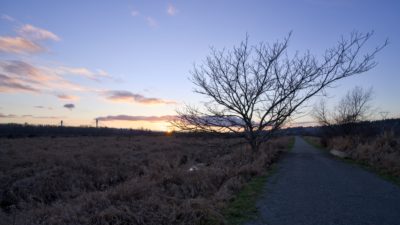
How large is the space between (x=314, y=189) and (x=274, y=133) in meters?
8.53

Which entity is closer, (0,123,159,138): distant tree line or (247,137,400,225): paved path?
(247,137,400,225): paved path

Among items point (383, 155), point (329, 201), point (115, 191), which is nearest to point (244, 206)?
point (329, 201)

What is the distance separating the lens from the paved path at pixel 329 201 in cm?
605

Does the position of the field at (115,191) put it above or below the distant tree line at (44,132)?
below

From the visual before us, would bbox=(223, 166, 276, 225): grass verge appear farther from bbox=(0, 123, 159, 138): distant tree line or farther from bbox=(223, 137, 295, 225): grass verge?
bbox=(0, 123, 159, 138): distant tree line

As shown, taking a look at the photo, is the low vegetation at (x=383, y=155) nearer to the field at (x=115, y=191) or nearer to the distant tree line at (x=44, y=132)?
the field at (x=115, y=191)

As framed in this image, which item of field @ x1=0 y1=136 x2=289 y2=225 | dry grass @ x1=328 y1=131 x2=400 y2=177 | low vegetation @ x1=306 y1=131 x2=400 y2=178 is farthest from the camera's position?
dry grass @ x1=328 y1=131 x2=400 y2=177

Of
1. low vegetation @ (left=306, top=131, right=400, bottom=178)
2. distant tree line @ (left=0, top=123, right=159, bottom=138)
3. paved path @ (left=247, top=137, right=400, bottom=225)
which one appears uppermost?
distant tree line @ (left=0, top=123, right=159, bottom=138)

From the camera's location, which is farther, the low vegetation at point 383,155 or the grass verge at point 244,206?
the low vegetation at point 383,155

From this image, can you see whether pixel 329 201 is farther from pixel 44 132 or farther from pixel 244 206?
pixel 44 132

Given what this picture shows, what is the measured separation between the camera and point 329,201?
7.59 m

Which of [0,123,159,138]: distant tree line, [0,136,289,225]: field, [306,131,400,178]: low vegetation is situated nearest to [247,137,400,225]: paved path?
[0,136,289,225]: field

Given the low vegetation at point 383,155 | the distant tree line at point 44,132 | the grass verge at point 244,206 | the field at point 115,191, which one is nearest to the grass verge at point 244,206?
the grass verge at point 244,206

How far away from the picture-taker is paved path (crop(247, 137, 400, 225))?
605 cm
